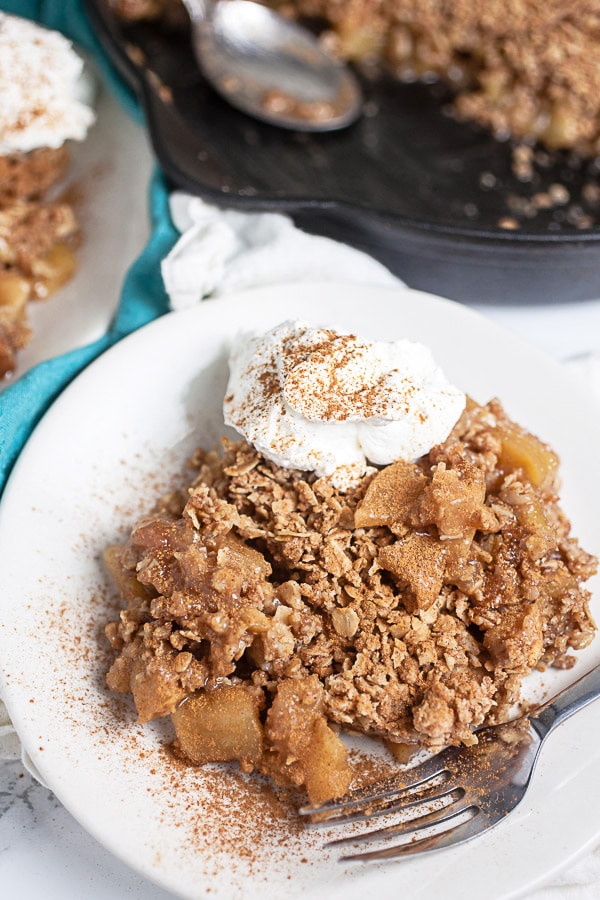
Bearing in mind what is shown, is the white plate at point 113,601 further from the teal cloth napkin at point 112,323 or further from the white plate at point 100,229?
the white plate at point 100,229

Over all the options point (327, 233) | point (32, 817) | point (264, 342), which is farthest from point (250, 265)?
point (32, 817)

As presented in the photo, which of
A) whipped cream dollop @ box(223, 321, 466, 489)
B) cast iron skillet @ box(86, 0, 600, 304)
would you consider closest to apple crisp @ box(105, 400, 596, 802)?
whipped cream dollop @ box(223, 321, 466, 489)

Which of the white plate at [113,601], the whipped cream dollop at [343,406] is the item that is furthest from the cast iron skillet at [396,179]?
the whipped cream dollop at [343,406]

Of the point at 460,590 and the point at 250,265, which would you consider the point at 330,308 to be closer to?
the point at 250,265

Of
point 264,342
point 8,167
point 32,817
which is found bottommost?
point 32,817

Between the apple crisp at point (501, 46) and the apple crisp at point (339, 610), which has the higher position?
the apple crisp at point (501, 46)
